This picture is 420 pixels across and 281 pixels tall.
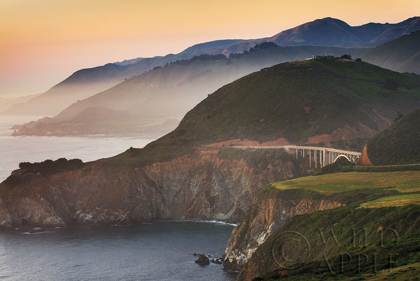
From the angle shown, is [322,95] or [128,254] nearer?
[128,254]

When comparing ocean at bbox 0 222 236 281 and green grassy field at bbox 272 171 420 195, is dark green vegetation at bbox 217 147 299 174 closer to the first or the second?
ocean at bbox 0 222 236 281

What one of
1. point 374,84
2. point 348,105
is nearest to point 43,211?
point 348,105

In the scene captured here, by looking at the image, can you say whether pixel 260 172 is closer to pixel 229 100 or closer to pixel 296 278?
pixel 229 100

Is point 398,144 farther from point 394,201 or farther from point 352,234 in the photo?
point 352,234

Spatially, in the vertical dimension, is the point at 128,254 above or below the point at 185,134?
below

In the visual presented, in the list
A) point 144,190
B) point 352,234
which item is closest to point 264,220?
point 352,234

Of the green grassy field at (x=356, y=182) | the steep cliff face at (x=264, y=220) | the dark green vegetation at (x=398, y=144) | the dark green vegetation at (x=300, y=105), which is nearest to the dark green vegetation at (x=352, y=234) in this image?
the green grassy field at (x=356, y=182)

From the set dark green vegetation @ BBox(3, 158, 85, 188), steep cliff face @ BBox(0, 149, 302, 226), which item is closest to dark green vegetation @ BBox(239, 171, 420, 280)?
steep cliff face @ BBox(0, 149, 302, 226)

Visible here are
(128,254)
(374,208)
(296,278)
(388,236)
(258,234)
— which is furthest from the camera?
(128,254)
